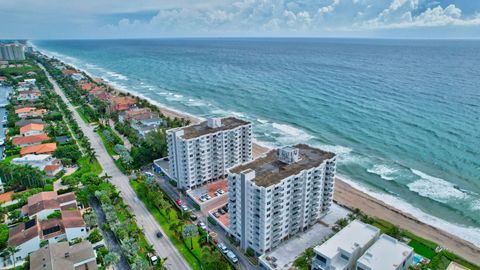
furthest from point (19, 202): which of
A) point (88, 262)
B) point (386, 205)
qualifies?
point (386, 205)

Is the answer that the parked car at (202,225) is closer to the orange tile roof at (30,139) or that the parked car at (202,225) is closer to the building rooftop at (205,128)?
the building rooftop at (205,128)

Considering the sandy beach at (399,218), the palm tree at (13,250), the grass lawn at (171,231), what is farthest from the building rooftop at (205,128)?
the palm tree at (13,250)

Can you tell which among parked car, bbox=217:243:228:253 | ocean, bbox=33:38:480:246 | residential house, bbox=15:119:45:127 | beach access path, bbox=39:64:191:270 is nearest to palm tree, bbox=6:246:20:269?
beach access path, bbox=39:64:191:270

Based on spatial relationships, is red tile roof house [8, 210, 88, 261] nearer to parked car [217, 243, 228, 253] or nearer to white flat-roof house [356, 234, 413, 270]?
parked car [217, 243, 228, 253]

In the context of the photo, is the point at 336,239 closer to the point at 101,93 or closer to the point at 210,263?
the point at 210,263

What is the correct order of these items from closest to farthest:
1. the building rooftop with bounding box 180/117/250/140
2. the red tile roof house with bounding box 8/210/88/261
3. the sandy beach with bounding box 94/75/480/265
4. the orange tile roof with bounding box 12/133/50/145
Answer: the red tile roof house with bounding box 8/210/88/261 < the sandy beach with bounding box 94/75/480/265 < the building rooftop with bounding box 180/117/250/140 < the orange tile roof with bounding box 12/133/50/145

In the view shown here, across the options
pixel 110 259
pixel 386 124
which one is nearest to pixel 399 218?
pixel 386 124

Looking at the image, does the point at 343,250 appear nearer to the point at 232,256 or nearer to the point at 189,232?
the point at 232,256
